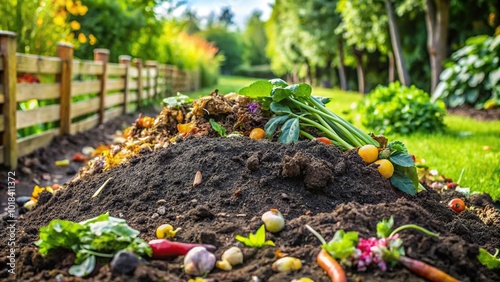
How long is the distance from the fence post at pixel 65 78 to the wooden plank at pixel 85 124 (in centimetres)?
36

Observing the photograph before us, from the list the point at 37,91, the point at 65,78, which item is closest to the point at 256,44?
the point at 65,78

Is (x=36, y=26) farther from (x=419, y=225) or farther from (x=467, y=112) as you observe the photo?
(x=467, y=112)

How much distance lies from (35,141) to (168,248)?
4.31 meters

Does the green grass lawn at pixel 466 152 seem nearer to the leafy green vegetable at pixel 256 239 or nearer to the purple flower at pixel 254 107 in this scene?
the purple flower at pixel 254 107

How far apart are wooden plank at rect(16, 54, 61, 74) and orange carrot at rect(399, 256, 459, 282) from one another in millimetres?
4517

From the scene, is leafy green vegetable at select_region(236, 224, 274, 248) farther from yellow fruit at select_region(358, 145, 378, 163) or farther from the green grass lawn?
the green grass lawn

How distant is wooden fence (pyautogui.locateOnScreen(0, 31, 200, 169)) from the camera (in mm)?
4883

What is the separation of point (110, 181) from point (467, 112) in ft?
29.0

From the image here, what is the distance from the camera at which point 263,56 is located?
81375 millimetres

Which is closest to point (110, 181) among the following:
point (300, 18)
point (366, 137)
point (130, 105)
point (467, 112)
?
point (366, 137)

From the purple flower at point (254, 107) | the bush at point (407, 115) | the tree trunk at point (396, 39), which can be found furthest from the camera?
the tree trunk at point (396, 39)

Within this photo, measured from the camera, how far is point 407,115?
702 centimetres

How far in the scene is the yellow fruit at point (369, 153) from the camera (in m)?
2.86

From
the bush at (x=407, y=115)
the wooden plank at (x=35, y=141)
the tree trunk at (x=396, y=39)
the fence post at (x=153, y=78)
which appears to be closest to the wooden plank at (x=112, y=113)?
the wooden plank at (x=35, y=141)
